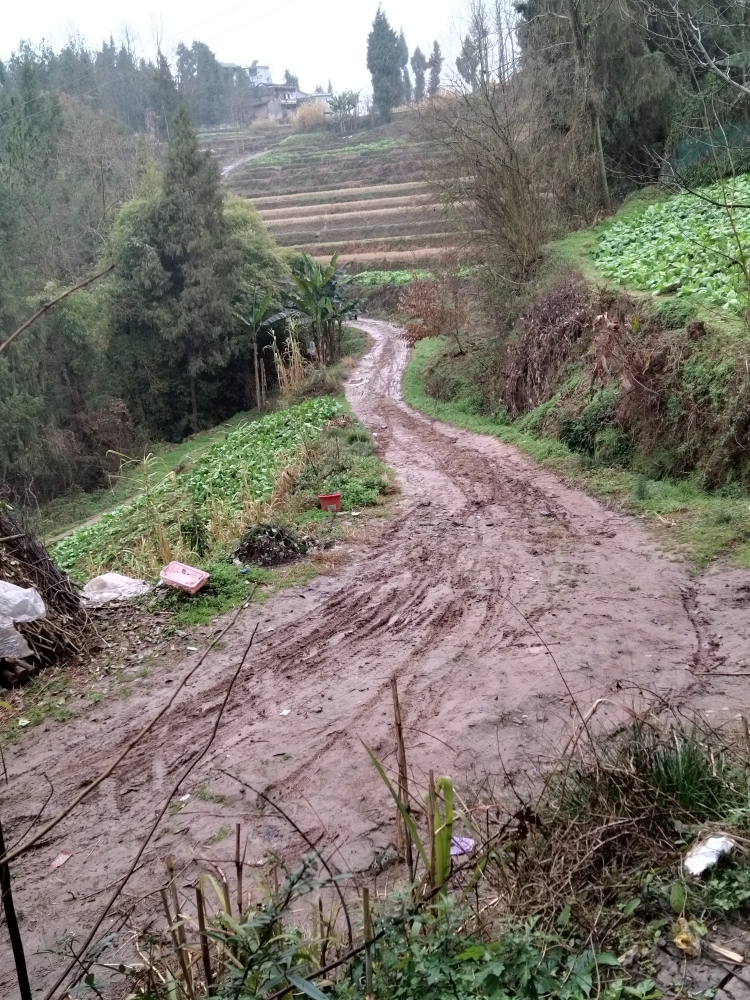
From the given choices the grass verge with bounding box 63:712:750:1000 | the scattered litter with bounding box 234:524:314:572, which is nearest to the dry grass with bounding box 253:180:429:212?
the scattered litter with bounding box 234:524:314:572

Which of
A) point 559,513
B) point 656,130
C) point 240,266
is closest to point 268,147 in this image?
point 240,266

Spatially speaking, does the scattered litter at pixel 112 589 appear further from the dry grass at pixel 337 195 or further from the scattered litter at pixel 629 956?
the dry grass at pixel 337 195

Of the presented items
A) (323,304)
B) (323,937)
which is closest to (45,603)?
(323,937)

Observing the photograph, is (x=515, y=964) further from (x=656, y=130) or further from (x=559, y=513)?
(x=656, y=130)

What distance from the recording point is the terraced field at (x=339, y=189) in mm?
42906

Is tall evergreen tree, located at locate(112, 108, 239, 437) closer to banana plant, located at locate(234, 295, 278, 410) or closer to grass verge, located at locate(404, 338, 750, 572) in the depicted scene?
banana plant, located at locate(234, 295, 278, 410)

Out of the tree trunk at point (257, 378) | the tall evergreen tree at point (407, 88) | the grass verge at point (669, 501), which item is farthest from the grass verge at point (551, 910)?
the tall evergreen tree at point (407, 88)

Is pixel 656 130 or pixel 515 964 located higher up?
pixel 656 130

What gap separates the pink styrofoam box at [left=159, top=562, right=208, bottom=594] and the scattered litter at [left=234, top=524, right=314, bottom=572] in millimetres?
834

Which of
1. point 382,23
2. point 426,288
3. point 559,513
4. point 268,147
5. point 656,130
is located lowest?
point 559,513

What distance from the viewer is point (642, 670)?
5.44 metres

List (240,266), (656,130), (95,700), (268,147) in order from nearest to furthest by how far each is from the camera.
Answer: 1. (95,700)
2. (656,130)
3. (240,266)
4. (268,147)

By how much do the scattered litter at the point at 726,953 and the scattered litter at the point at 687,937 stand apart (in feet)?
0.13

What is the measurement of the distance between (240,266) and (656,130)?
1230 cm
